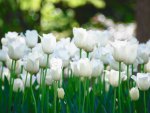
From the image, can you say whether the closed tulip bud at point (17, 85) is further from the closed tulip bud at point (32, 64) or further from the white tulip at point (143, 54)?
the white tulip at point (143, 54)

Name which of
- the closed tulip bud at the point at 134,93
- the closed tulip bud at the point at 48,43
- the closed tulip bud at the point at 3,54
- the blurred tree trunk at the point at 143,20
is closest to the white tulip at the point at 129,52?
the closed tulip bud at the point at 134,93

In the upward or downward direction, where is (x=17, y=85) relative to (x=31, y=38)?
downward

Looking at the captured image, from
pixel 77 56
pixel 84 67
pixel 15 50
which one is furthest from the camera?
pixel 77 56

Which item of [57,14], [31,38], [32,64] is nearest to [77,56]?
[31,38]

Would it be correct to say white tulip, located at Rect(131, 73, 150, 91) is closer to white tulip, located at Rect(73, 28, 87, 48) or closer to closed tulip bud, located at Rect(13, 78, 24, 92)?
white tulip, located at Rect(73, 28, 87, 48)

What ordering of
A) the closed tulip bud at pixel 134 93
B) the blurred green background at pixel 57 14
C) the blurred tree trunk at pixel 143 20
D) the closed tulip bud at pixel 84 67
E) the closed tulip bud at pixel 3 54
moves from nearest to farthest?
1. the closed tulip bud at pixel 84 67
2. the closed tulip bud at pixel 134 93
3. the closed tulip bud at pixel 3 54
4. the blurred tree trunk at pixel 143 20
5. the blurred green background at pixel 57 14

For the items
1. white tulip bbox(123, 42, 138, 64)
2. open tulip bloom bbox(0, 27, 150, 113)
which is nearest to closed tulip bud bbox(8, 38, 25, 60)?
open tulip bloom bbox(0, 27, 150, 113)

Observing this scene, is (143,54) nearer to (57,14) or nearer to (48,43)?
(48,43)
